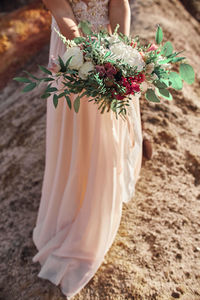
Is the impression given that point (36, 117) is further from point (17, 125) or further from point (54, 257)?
point (54, 257)

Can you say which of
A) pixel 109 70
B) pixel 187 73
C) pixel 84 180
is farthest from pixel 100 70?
pixel 84 180

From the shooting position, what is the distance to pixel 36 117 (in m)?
3.98

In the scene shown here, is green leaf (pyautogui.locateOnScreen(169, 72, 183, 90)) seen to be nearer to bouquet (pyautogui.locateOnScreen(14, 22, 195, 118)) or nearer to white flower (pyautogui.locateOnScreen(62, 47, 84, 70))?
bouquet (pyautogui.locateOnScreen(14, 22, 195, 118))

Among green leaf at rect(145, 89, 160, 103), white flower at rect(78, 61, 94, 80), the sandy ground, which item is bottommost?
the sandy ground

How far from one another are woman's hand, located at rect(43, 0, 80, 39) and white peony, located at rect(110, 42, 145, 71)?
39 centimetres

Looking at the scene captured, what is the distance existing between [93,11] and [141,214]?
1675mm

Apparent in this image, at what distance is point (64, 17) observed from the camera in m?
1.70

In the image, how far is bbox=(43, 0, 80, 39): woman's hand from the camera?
168cm

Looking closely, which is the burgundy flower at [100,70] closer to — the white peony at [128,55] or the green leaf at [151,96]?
the white peony at [128,55]

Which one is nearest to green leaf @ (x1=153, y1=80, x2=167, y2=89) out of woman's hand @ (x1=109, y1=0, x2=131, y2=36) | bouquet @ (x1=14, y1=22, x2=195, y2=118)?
bouquet @ (x1=14, y1=22, x2=195, y2=118)

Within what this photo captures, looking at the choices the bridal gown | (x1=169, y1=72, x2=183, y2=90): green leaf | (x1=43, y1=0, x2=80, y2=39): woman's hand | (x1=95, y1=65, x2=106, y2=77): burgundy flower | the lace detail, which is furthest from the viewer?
the bridal gown

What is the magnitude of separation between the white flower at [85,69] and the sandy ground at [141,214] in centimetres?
146

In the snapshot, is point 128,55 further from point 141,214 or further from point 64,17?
point 141,214

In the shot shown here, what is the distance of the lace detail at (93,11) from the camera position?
1.82m
